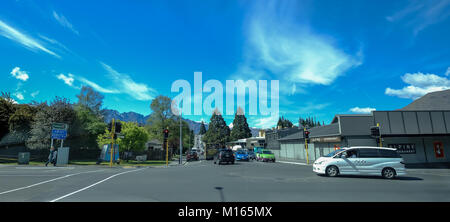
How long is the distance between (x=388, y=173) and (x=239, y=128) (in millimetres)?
78670

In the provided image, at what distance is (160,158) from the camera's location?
41.4m

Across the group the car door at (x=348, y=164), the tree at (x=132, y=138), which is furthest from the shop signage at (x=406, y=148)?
the tree at (x=132, y=138)

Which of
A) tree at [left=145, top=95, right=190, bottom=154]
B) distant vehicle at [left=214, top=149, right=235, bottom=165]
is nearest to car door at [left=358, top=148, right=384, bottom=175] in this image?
distant vehicle at [left=214, top=149, right=235, bottom=165]

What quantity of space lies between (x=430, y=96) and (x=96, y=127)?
56735 mm

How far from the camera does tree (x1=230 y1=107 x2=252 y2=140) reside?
89500mm

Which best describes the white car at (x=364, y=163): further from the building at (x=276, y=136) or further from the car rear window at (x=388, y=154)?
the building at (x=276, y=136)

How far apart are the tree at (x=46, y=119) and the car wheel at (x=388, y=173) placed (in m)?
37.6

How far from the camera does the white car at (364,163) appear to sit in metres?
12.5

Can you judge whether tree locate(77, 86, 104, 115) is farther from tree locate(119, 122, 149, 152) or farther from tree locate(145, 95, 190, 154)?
tree locate(119, 122, 149, 152)

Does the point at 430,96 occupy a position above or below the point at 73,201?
above
